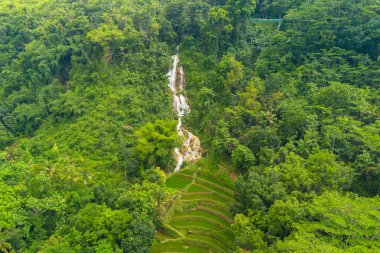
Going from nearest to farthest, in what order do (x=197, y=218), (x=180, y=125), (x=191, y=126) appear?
(x=197, y=218)
(x=191, y=126)
(x=180, y=125)

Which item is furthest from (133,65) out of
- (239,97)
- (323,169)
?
(323,169)

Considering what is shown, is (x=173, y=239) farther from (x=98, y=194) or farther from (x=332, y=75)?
(x=332, y=75)

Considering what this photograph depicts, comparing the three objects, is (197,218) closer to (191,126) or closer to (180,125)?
(191,126)

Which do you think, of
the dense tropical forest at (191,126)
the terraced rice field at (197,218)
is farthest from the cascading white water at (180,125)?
the terraced rice field at (197,218)

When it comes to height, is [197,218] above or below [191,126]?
below

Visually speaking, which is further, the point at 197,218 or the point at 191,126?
the point at 191,126

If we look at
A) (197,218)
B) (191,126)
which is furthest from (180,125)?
(197,218)
